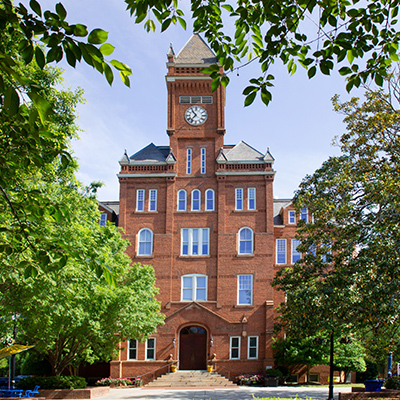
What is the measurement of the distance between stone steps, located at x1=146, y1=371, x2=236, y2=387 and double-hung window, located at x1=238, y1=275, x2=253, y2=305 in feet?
18.6

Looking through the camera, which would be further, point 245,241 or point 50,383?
point 245,241

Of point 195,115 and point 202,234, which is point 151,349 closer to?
point 202,234

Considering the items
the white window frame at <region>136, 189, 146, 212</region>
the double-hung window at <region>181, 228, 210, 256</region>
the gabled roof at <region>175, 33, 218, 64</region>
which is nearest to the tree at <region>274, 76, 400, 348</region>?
the double-hung window at <region>181, 228, 210, 256</region>

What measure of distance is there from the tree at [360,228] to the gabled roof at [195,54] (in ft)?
75.7

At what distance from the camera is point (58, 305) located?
60.3ft

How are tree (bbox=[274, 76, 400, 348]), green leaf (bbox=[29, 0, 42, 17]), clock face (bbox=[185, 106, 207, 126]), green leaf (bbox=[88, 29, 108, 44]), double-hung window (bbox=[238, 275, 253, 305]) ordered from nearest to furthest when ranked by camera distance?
green leaf (bbox=[88, 29, 108, 44])
green leaf (bbox=[29, 0, 42, 17])
tree (bbox=[274, 76, 400, 348])
double-hung window (bbox=[238, 275, 253, 305])
clock face (bbox=[185, 106, 207, 126])

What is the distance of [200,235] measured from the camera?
39.3 m

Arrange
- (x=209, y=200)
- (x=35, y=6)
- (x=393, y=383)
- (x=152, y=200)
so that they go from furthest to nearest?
(x=152, y=200) < (x=209, y=200) < (x=393, y=383) < (x=35, y=6)

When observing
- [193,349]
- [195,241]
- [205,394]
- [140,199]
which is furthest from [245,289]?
[140,199]

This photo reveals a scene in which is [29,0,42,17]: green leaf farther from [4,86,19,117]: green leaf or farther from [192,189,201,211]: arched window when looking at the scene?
[192,189,201,211]: arched window

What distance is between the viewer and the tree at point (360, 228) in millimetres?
15414

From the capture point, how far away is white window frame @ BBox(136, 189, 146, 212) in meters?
40.0

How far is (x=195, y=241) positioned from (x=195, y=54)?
1582 cm

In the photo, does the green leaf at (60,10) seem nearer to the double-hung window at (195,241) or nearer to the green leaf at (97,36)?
the green leaf at (97,36)
